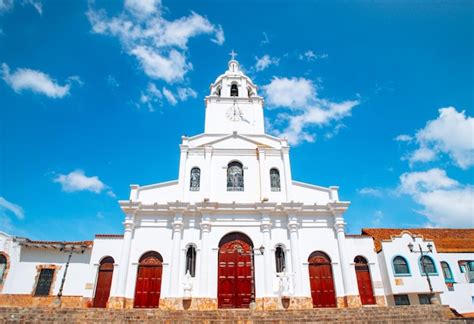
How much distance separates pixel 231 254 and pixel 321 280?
18.0 ft

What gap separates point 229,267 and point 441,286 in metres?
13.5

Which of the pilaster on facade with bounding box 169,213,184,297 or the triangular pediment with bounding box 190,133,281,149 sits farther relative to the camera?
the triangular pediment with bounding box 190,133,281,149

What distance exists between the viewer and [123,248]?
17453 mm

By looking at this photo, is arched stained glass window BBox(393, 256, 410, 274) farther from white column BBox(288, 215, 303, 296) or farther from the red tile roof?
white column BBox(288, 215, 303, 296)

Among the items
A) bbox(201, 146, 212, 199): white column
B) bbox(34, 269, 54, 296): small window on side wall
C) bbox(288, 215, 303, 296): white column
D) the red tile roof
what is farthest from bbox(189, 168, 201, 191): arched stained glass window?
the red tile roof

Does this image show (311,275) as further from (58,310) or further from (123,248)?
(58,310)

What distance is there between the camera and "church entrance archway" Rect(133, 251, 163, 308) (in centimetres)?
1662

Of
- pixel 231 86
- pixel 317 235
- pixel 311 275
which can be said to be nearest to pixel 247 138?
pixel 231 86

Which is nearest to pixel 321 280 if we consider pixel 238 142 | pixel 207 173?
pixel 207 173

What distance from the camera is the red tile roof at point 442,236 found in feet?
73.2

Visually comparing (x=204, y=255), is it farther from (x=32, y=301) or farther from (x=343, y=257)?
(x=32, y=301)

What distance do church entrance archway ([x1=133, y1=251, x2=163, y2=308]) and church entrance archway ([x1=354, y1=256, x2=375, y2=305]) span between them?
38.9ft

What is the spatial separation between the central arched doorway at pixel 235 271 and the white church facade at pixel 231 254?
0.06 metres

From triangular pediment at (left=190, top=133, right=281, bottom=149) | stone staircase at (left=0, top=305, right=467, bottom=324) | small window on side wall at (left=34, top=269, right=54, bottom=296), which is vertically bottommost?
stone staircase at (left=0, top=305, right=467, bottom=324)
